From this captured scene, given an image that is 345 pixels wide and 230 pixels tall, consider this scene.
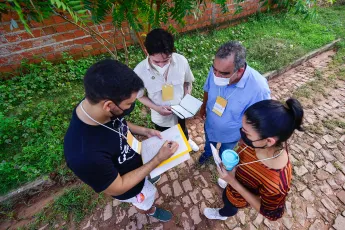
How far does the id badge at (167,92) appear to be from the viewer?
92.7 inches

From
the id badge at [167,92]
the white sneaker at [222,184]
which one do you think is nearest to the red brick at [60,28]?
the id badge at [167,92]

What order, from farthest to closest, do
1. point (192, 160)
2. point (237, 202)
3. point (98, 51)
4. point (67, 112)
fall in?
1. point (98, 51)
2. point (67, 112)
3. point (192, 160)
4. point (237, 202)

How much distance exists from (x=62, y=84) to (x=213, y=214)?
390 centimetres

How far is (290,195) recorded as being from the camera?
109 inches

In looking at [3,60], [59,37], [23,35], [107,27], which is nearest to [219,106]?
[107,27]

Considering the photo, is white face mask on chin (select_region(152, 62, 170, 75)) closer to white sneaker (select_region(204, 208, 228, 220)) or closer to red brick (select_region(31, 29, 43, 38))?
white sneaker (select_region(204, 208, 228, 220))

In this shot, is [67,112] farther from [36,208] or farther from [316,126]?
[316,126]

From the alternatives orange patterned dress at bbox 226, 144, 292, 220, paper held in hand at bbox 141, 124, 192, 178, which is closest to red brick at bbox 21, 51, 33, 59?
paper held in hand at bbox 141, 124, 192, 178

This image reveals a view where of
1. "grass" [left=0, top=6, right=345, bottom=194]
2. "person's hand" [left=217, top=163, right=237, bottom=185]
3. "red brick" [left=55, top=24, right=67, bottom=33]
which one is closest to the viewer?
"person's hand" [left=217, top=163, right=237, bottom=185]

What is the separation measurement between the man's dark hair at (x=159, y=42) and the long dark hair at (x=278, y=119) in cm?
116

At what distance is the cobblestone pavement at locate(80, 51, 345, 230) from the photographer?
99.6 inches

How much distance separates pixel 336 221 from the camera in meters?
2.54

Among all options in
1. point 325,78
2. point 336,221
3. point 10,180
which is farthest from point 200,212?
point 325,78

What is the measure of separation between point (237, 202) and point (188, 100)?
4.49 feet
